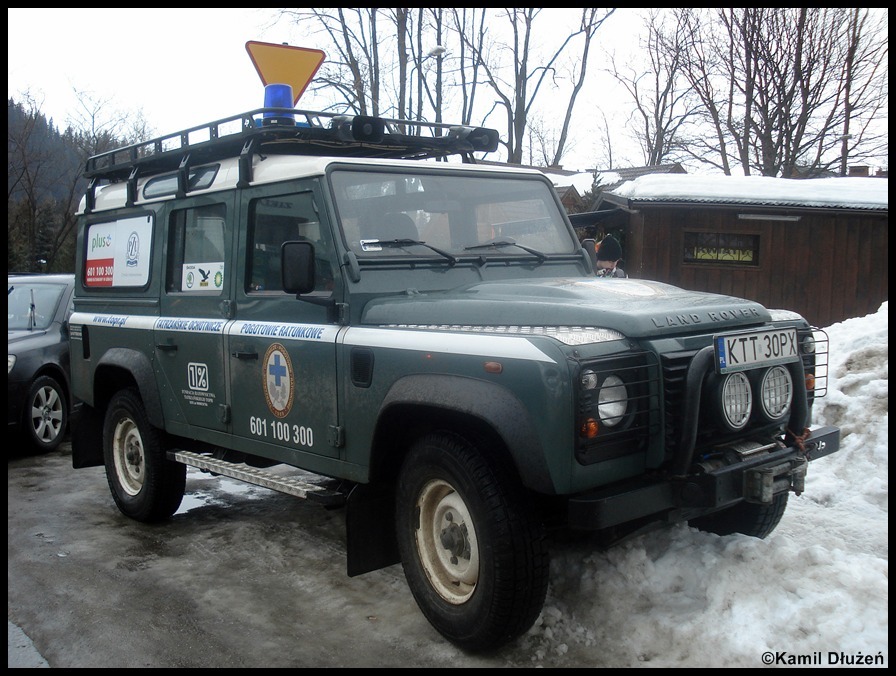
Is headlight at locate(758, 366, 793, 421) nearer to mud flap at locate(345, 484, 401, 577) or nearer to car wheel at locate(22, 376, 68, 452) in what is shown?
mud flap at locate(345, 484, 401, 577)

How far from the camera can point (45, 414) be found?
8.13 m

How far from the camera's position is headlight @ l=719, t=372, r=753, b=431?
134 inches

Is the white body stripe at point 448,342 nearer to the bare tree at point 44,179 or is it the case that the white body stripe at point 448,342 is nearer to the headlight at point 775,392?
the headlight at point 775,392

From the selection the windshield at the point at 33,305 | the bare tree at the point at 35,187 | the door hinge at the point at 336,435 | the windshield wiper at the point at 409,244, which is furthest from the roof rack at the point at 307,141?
the bare tree at the point at 35,187

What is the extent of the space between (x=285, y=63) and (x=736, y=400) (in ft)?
12.7

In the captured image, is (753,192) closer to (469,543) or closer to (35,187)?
(469,543)

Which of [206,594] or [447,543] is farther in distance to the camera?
[206,594]

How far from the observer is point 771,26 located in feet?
80.7

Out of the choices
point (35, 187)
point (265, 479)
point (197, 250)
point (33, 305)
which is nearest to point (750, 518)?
point (265, 479)

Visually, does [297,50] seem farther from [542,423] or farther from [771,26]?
[771,26]

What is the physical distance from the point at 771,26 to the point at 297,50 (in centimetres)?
2295

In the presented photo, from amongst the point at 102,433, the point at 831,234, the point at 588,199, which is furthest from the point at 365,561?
the point at 588,199

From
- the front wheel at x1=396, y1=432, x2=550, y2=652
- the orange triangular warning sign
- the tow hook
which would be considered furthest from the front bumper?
the orange triangular warning sign

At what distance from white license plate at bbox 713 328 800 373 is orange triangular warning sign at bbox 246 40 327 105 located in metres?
3.51
